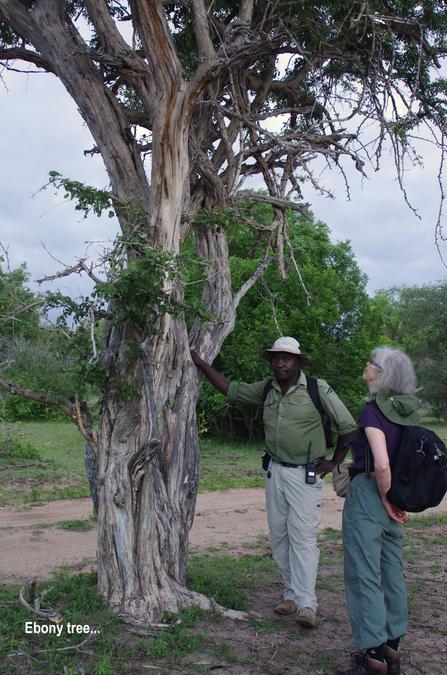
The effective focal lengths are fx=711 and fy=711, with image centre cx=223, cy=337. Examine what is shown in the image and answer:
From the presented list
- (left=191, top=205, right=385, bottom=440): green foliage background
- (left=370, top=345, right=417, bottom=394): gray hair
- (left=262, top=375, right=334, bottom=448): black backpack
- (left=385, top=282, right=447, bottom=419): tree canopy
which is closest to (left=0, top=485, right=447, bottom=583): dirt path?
(left=262, top=375, right=334, bottom=448): black backpack

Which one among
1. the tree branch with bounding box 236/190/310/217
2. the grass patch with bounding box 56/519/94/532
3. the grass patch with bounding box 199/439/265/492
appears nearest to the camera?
the tree branch with bounding box 236/190/310/217

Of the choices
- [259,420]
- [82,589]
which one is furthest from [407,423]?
[259,420]

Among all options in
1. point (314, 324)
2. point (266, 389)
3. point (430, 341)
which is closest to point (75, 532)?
point (266, 389)

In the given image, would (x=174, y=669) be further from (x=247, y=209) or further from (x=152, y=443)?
(x=247, y=209)

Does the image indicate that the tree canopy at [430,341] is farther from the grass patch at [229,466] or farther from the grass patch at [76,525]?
the grass patch at [76,525]

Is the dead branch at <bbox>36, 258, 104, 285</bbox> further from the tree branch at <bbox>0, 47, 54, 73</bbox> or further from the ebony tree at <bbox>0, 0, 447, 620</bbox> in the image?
the tree branch at <bbox>0, 47, 54, 73</bbox>

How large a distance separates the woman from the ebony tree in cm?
122

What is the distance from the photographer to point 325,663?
4176 mm

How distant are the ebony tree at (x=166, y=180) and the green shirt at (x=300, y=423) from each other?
1.94ft

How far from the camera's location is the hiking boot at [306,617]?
4629mm

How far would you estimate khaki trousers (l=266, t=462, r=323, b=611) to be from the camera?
15.8 feet

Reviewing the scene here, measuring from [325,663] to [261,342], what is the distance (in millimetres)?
11940

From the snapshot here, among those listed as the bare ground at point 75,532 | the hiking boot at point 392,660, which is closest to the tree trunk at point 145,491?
the hiking boot at point 392,660

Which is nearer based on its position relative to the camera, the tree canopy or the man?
the man
